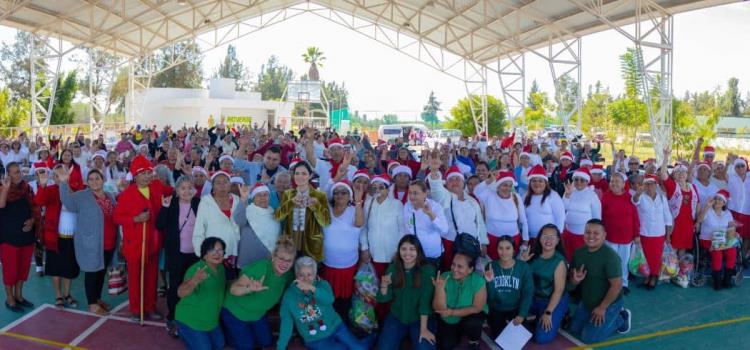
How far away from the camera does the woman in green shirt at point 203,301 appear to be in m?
3.74

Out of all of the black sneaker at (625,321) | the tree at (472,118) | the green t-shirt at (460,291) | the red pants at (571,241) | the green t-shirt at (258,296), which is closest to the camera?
the green t-shirt at (258,296)

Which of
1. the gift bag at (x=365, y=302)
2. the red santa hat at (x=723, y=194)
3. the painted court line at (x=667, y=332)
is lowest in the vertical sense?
the painted court line at (x=667, y=332)

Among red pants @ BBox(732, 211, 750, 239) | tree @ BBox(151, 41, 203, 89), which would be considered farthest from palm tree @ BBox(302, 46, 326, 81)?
red pants @ BBox(732, 211, 750, 239)

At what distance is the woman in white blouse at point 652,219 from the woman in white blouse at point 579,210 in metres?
0.59

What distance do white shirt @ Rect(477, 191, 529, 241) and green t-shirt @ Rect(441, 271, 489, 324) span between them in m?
0.94

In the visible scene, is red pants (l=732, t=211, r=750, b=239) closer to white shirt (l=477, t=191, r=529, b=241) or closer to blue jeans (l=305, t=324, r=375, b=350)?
white shirt (l=477, t=191, r=529, b=241)

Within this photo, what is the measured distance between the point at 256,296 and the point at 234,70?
62052 millimetres

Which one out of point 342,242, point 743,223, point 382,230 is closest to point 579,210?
point 382,230

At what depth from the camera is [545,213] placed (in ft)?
16.0

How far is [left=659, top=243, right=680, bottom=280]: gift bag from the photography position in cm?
565

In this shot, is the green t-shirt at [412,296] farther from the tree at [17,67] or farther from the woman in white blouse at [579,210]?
the tree at [17,67]

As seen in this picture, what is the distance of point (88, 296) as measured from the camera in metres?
4.70

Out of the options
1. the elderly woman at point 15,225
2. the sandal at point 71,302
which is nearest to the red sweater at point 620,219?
the sandal at point 71,302

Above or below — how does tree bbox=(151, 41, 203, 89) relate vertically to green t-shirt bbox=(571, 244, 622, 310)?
above
